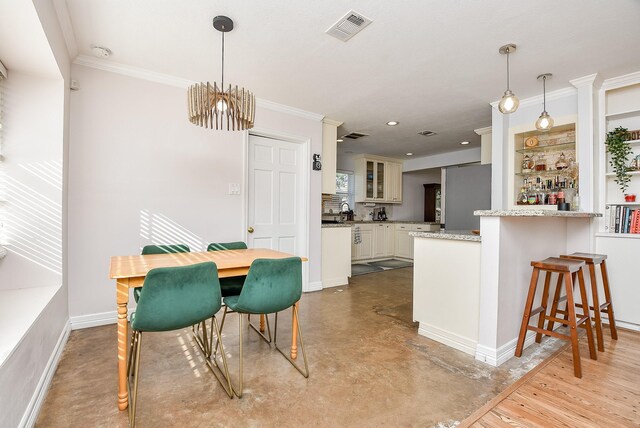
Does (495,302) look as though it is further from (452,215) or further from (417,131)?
(417,131)

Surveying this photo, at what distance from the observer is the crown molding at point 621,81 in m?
2.96

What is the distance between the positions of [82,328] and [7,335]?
5.12 ft

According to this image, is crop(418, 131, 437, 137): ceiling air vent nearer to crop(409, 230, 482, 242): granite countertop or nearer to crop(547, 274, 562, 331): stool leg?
crop(409, 230, 482, 242): granite countertop

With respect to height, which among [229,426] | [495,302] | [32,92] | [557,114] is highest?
[557,114]

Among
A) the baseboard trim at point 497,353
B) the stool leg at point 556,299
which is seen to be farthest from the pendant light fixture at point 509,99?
the baseboard trim at point 497,353

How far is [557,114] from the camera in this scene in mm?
3404

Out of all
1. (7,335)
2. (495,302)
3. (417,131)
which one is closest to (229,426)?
(7,335)

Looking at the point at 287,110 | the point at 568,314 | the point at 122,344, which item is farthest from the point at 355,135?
the point at 122,344

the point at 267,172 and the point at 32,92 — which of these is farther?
the point at 267,172

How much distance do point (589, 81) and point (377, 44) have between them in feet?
7.31

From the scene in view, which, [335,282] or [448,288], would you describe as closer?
[448,288]

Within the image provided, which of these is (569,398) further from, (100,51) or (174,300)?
(100,51)

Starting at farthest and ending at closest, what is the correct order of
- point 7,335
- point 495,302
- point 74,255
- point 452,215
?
1. point 452,215
2. point 74,255
3. point 495,302
4. point 7,335

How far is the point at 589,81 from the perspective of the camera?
3043 millimetres
